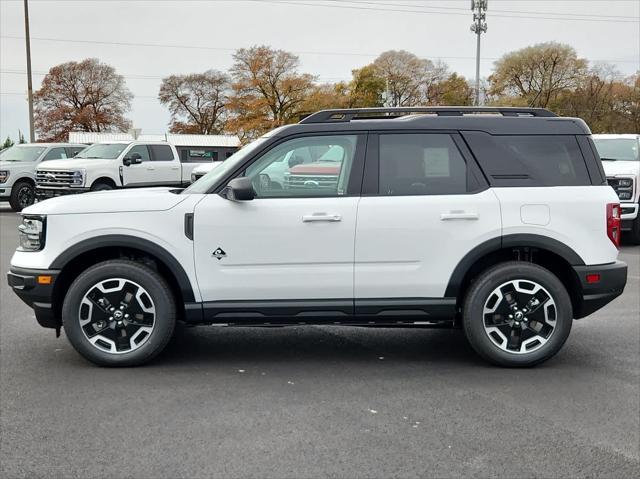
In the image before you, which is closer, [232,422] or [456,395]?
[232,422]

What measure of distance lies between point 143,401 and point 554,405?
259cm

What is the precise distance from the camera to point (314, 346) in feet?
20.0

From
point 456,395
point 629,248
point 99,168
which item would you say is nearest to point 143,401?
point 456,395

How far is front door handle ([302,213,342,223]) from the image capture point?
5.25 meters

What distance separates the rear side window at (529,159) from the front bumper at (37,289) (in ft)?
10.7

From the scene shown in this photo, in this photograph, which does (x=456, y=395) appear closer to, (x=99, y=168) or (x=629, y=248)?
(x=629, y=248)

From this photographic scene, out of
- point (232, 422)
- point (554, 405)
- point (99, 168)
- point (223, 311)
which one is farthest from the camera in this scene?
point (99, 168)

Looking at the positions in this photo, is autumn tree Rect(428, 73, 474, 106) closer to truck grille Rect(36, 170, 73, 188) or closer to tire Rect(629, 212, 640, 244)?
truck grille Rect(36, 170, 73, 188)

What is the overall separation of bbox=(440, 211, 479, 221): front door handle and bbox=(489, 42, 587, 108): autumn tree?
2233 inches

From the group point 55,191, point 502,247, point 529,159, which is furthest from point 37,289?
point 55,191

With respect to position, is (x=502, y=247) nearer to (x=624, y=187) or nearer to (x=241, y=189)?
(x=241, y=189)

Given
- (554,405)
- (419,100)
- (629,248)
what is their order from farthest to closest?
(419,100) → (629,248) → (554,405)

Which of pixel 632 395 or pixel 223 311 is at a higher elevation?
pixel 223 311

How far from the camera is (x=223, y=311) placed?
17.4ft
